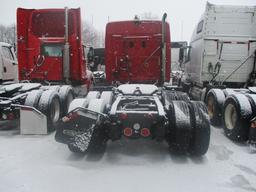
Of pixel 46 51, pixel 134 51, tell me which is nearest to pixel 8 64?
pixel 46 51

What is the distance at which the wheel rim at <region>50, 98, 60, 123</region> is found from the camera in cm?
745

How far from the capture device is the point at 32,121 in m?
6.92

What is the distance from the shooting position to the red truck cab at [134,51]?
8.88m

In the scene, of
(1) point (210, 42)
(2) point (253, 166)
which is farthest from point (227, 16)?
(2) point (253, 166)

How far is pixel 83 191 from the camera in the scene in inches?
161

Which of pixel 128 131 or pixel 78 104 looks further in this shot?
pixel 78 104

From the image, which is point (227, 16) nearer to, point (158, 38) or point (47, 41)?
point (158, 38)

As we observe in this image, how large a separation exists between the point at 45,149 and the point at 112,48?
405 cm

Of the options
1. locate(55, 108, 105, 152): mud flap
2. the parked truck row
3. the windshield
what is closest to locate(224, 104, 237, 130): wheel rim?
the parked truck row

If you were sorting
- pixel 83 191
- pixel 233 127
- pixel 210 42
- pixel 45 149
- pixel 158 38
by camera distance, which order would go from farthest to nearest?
pixel 210 42
pixel 158 38
pixel 233 127
pixel 45 149
pixel 83 191

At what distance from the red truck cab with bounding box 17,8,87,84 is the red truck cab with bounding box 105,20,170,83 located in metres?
1.05

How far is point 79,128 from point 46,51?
483 centimetres

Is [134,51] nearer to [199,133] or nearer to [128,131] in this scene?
[128,131]

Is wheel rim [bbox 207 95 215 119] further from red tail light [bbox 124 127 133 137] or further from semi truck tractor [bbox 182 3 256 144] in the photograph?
red tail light [bbox 124 127 133 137]
